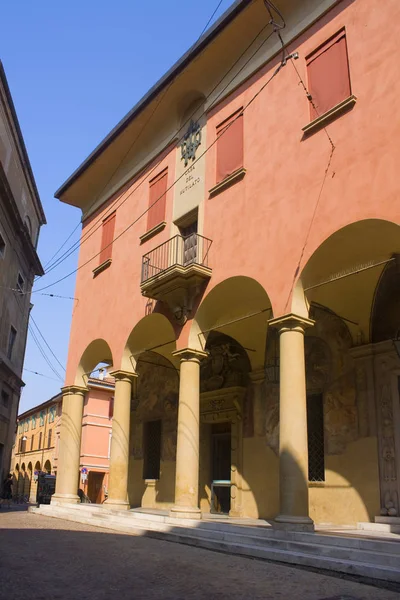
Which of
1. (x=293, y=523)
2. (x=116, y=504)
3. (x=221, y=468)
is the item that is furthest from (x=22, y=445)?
(x=293, y=523)

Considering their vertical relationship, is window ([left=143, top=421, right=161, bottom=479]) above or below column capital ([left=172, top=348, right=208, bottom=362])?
below

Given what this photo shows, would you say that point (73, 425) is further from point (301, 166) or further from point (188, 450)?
point (301, 166)

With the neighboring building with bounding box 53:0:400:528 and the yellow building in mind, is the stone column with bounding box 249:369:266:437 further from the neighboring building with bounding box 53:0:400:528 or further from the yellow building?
the yellow building

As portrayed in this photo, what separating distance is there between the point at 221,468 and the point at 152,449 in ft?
10.7

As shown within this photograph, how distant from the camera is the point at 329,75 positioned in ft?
33.2

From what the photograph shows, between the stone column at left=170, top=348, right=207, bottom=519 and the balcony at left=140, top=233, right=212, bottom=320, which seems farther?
the balcony at left=140, top=233, right=212, bottom=320

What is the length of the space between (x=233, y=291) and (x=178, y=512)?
4.53 metres

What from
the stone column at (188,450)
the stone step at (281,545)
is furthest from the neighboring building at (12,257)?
the stone step at (281,545)

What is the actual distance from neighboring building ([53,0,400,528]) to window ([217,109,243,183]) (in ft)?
0.16

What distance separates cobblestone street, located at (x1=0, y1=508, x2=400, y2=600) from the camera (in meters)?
5.26

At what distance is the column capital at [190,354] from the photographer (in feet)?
39.3

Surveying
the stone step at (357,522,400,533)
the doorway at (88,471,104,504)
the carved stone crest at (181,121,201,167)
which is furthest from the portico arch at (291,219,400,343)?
the doorway at (88,471,104,504)

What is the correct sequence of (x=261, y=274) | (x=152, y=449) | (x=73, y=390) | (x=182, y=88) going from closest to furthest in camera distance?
(x=261, y=274)
(x=182, y=88)
(x=73, y=390)
(x=152, y=449)

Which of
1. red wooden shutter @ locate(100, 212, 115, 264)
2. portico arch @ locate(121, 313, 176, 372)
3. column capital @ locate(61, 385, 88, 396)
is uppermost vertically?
red wooden shutter @ locate(100, 212, 115, 264)
